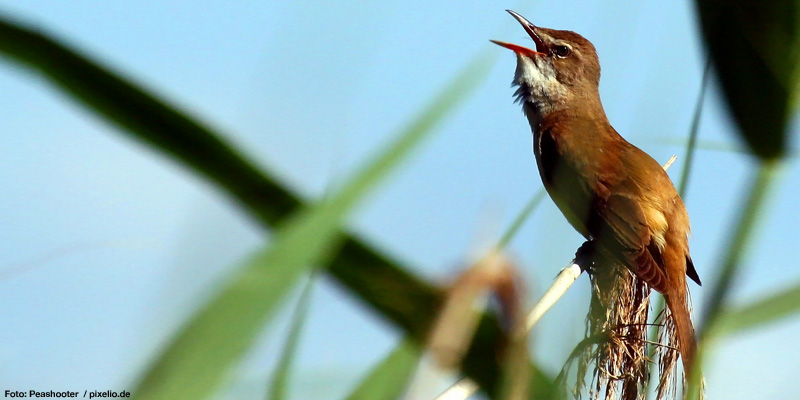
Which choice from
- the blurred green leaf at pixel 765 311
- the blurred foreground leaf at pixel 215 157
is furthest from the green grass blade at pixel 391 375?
the blurred green leaf at pixel 765 311

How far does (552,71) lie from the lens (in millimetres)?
5332

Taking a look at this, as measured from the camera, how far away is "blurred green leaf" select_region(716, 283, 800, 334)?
1.42m

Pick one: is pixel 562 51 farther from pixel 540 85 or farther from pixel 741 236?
pixel 741 236

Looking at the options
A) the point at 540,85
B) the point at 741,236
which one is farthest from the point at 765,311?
the point at 540,85

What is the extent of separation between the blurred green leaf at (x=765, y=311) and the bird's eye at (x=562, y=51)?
13.4 feet

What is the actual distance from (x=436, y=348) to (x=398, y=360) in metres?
0.35

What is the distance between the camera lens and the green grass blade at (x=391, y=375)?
94cm

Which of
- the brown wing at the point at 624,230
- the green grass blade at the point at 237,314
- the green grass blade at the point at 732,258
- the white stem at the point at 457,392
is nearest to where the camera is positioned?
the green grass blade at the point at 237,314

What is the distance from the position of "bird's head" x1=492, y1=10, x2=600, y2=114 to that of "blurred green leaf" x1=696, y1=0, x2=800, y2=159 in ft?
12.2

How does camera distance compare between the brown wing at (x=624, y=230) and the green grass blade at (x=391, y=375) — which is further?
the brown wing at (x=624, y=230)

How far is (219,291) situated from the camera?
72 centimetres

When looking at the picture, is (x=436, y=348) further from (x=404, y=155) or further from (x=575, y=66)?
(x=575, y=66)

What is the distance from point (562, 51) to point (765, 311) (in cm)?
413

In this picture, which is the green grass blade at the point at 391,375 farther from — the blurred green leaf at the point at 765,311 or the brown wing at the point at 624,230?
the brown wing at the point at 624,230
